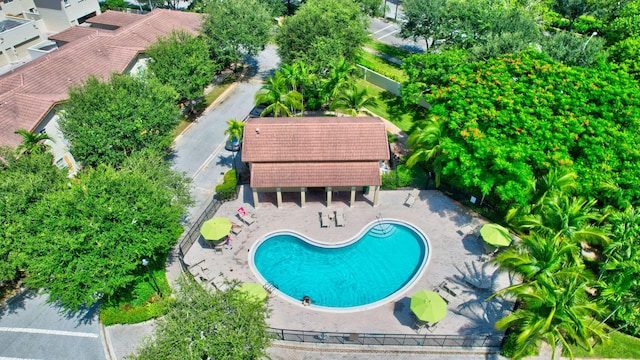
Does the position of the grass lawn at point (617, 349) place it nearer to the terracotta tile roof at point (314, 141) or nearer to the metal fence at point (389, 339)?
the metal fence at point (389, 339)

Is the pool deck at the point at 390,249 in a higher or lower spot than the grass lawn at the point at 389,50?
lower

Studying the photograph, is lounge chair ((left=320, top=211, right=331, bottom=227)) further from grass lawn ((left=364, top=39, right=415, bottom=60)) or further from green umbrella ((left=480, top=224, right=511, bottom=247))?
grass lawn ((left=364, top=39, right=415, bottom=60))

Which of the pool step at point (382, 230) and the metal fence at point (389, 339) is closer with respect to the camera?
the metal fence at point (389, 339)

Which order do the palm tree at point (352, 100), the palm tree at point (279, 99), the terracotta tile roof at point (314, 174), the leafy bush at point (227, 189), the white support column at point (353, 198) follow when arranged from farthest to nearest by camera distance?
1. the palm tree at point (352, 100)
2. the palm tree at point (279, 99)
3. the leafy bush at point (227, 189)
4. the white support column at point (353, 198)
5. the terracotta tile roof at point (314, 174)

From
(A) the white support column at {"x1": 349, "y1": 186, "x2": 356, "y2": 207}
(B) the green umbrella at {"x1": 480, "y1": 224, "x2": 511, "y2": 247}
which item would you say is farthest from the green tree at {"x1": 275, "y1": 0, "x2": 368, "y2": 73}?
(B) the green umbrella at {"x1": 480, "y1": 224, "x2": 511, "y2": 247}

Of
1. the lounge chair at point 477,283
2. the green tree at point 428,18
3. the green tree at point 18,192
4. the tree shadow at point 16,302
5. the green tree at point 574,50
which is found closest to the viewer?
the green tree at point 18,192

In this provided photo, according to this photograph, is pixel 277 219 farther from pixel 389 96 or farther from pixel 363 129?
Result: pixel 389 96

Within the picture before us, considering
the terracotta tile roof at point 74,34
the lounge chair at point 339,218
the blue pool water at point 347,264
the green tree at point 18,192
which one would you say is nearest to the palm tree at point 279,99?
the lounge chair at point 339,218

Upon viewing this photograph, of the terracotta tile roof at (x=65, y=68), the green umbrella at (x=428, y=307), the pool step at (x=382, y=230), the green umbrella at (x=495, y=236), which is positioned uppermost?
the terracotta tile roof at (x=65, y=68)
